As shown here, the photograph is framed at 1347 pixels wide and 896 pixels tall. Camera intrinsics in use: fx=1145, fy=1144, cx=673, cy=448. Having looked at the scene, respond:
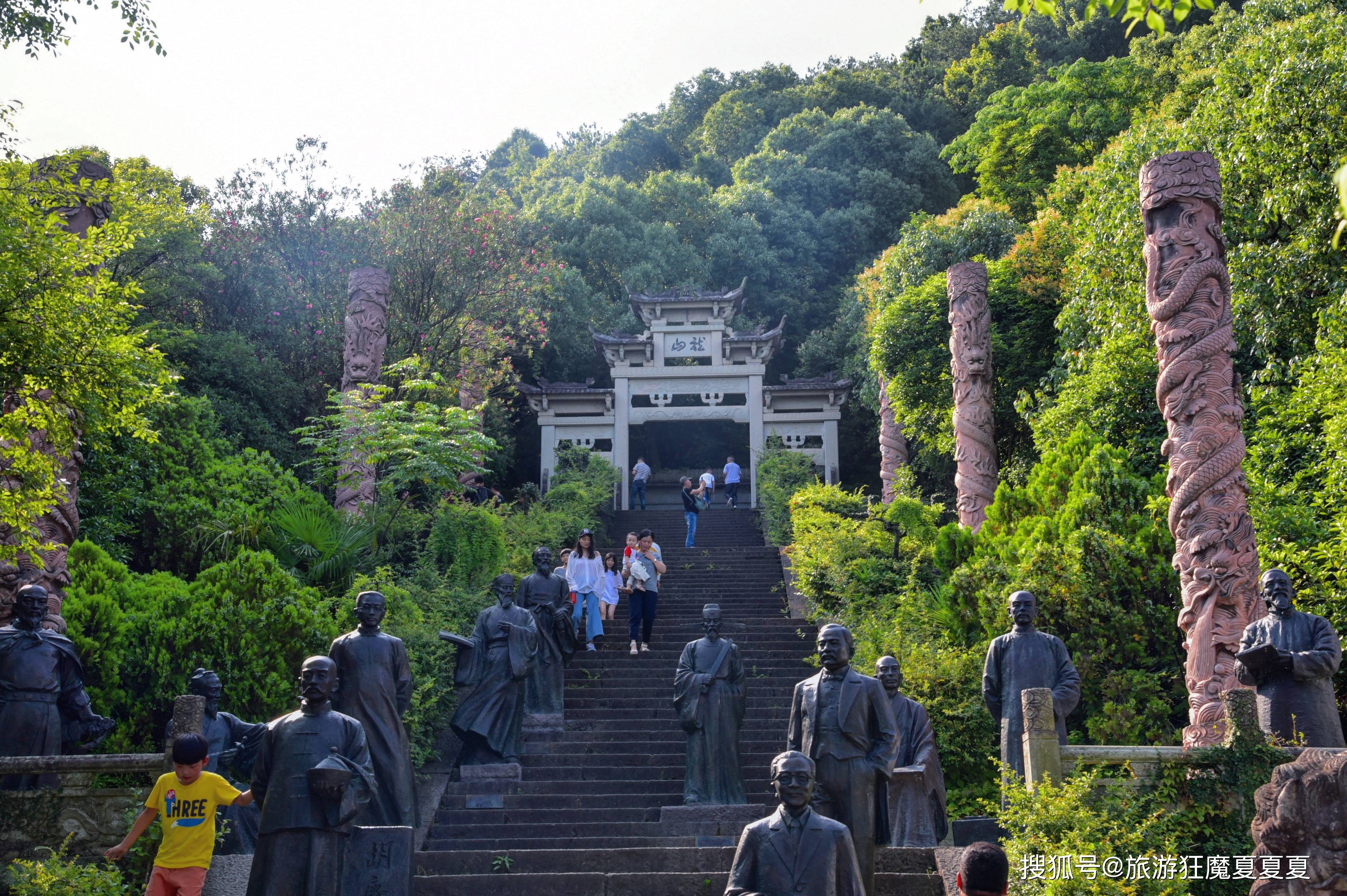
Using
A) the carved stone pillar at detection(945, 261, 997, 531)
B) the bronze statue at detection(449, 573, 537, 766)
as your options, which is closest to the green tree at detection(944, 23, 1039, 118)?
the carved stone pillar at detection(945, 261, 997, 531)

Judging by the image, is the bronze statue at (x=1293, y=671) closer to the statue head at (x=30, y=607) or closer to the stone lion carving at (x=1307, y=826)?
the stone lion carving at (x=1307, y=826)

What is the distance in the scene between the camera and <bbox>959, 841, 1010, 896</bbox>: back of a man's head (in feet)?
13.3

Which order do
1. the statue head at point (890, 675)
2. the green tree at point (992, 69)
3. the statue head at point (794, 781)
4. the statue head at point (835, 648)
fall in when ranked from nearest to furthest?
the statue head at point (794, 781), the statue head at point (835, 648), the statue head at point (890, 675), the green tree at point (992, 69)

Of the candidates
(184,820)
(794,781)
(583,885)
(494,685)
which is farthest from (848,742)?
(494,685)

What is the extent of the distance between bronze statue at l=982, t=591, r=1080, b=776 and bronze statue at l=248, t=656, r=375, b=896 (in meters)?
4.44

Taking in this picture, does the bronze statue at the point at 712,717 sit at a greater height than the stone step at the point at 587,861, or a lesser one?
greater

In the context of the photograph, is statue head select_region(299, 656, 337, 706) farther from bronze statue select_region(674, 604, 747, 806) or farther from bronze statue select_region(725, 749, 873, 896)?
bronze statue select_region(674, 604, 747, 806)

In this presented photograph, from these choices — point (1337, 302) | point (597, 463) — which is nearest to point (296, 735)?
point (1337, 302)

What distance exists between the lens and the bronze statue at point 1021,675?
7.91m

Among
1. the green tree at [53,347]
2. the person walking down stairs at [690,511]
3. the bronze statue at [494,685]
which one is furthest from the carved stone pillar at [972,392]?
the green tree at [53,347]

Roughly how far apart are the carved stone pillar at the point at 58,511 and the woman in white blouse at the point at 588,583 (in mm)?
5417

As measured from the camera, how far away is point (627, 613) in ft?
51.5

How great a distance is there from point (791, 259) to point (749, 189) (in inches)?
106

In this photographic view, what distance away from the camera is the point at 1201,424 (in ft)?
30.9
